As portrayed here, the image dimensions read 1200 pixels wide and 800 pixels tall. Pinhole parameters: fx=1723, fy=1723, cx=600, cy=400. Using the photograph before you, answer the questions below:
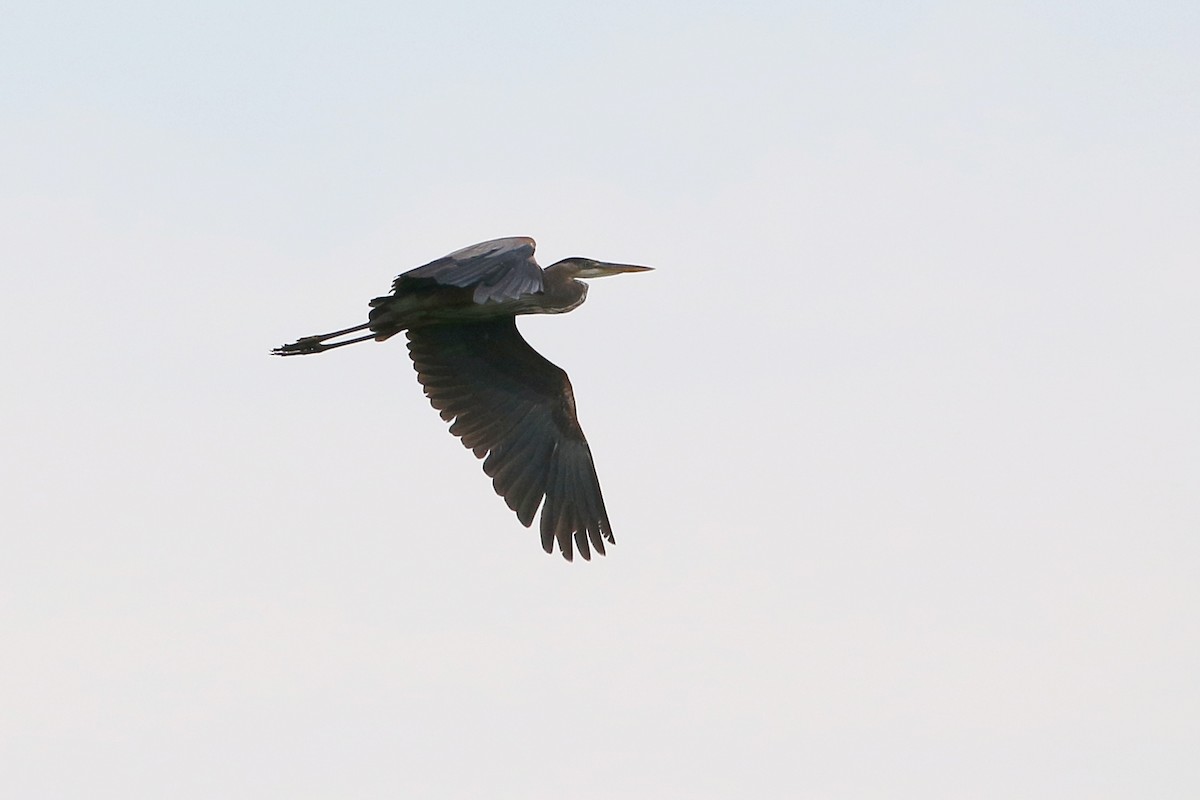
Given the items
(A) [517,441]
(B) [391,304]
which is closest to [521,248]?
(B) [391,304]

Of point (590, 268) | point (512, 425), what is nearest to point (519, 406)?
point (512, 425)

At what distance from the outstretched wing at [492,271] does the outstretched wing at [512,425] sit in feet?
6.14

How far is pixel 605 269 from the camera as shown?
46.9 feet

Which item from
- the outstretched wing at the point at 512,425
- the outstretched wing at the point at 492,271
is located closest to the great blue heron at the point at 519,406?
the outstretched wing at the point at 512,425

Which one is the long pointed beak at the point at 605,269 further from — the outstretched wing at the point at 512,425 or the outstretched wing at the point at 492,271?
the outstretched wing at the point at 492,271

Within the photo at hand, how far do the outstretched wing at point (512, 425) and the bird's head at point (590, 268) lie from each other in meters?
0.64

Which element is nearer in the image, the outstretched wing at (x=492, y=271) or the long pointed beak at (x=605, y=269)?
the outstretched wing at (x=492, y=271)

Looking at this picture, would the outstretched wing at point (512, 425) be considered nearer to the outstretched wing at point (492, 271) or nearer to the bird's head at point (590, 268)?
the bird's head at point (590, 268)

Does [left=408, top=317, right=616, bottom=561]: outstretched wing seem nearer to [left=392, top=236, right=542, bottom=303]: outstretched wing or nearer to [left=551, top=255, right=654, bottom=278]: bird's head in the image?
[left=551, top=255, right=654, bottom=278]: bird's head

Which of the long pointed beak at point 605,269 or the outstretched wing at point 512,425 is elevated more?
the long pointed beak at point 605,269

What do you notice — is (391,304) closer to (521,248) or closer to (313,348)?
(313,348)

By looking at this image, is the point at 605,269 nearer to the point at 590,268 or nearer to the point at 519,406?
the point at 590,268

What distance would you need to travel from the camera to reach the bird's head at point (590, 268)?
1398 centimetres

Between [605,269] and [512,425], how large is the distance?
5.12 ft
